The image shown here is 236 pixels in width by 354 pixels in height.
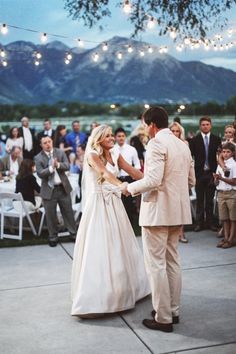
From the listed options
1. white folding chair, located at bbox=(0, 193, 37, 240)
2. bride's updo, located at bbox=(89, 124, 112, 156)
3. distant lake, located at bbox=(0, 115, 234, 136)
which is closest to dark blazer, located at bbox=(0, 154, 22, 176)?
white folding chair, located at bbox=(0, 193, 37, 240)

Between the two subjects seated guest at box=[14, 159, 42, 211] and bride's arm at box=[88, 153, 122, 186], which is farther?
seated guest at box=[14, 159, 42, 211]

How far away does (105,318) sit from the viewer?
165 inches

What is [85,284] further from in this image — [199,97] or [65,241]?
[199,97]

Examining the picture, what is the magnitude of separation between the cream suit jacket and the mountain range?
1530 centimetres

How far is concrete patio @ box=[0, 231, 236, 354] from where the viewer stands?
3.64 metres

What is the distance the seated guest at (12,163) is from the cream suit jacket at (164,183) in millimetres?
5482

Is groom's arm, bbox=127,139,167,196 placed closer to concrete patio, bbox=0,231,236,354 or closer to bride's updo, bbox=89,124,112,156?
bride's updo, bbox=89,124,112,156

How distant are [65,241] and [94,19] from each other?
23.1 ft

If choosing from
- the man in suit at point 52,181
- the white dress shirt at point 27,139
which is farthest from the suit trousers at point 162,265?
the white dress shirt at point 27,139

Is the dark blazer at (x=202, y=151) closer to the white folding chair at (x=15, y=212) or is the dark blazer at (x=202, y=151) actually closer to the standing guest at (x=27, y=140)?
the white folding chair at (x=15, y=212)

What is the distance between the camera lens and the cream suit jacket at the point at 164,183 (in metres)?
3.59

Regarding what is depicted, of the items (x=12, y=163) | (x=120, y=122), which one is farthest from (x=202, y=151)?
(x=120, y=122)

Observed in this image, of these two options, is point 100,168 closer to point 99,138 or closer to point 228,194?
point 99,138

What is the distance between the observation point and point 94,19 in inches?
478
